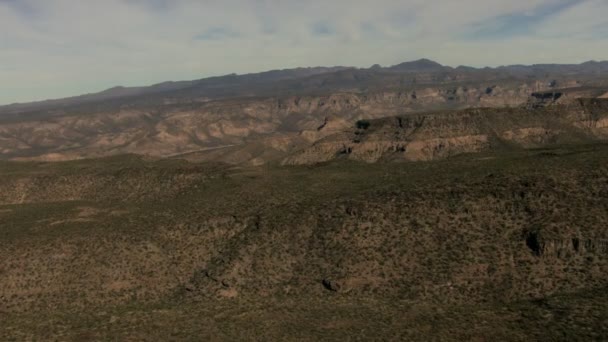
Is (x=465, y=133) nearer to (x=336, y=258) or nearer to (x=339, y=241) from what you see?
(x=339, y=241)

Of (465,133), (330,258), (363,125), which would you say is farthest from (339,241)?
(363,125)

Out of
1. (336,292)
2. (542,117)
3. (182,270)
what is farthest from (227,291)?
(542,117)

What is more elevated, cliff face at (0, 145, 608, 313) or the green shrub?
the green shrub

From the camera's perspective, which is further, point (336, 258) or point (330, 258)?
point (330, 258)

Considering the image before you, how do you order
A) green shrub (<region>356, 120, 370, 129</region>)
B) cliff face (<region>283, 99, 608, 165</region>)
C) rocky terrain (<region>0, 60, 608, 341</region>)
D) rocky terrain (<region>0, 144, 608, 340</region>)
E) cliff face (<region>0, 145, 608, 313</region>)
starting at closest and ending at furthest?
rocky terrain (<region>0, 60, 608, 341</region>), rocky terrain (<region>0, 144, 608, 340</region>), cliff face (<region>0, 145, 608, 313</region>), cliff face (<region>283, 99, 608, 165</region>), green shrub (<region>356, 120, 370, 129</region>)

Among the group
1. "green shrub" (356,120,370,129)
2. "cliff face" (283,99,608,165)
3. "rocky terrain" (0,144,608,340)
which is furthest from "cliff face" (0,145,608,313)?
"green shrub" (356,120,370,129)

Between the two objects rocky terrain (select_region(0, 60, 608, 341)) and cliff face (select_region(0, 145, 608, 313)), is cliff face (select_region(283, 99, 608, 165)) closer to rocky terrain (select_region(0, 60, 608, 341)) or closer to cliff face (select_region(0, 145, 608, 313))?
rocky terrain (select_region(0, 60, 608, 341))

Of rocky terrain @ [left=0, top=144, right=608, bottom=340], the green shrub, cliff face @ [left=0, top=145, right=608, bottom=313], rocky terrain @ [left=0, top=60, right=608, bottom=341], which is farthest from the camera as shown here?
the green shrub

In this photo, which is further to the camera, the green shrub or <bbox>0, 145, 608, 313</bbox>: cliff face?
the green shrub
